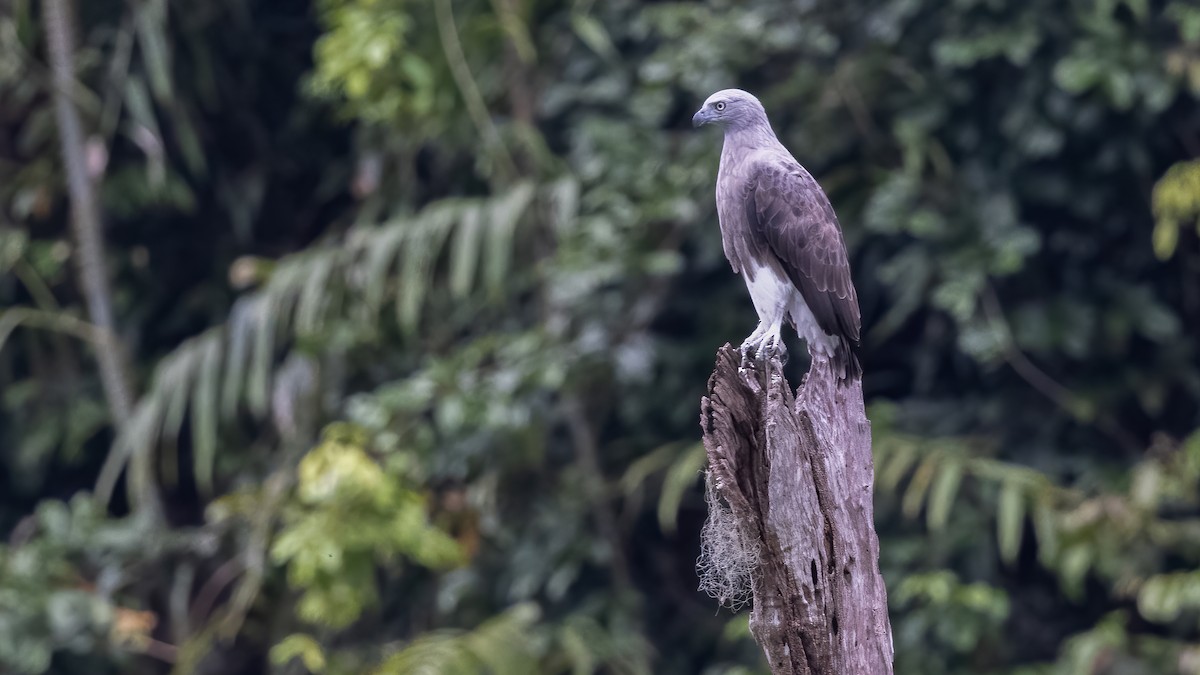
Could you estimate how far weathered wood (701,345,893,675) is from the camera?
10.3 feet

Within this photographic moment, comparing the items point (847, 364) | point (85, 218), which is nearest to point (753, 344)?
point (847, 364)

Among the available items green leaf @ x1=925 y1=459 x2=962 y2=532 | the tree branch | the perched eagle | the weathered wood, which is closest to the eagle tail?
the perched eagle

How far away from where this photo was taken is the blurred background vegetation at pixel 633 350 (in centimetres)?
559

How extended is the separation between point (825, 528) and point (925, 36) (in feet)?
11.5

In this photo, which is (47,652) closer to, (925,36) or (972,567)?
(972,567)

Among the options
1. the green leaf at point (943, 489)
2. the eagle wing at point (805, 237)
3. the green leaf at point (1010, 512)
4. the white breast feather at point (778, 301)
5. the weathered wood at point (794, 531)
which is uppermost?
the eagle wing at point (805, 237)

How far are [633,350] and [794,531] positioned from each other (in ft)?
9.16

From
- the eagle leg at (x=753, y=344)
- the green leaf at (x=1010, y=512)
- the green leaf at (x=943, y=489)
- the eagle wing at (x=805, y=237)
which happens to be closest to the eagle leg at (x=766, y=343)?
the eagle leg at (x=753, y=344)

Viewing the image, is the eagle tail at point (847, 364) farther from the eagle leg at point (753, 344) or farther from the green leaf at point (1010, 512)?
the green leaf at point (1010, 512)

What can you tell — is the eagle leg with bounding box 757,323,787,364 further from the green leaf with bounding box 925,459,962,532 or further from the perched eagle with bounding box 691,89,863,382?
the green leaf with bounding box 925,459,962,532

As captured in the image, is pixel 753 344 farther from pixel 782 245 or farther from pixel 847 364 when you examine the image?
pixel 847 364

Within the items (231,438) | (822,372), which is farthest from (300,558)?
(822,372)

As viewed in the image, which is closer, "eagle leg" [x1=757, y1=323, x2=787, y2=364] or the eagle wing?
"eagle leg" [x1=757, y1=323, x2=787, y2=364]

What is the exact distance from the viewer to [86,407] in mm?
7406
